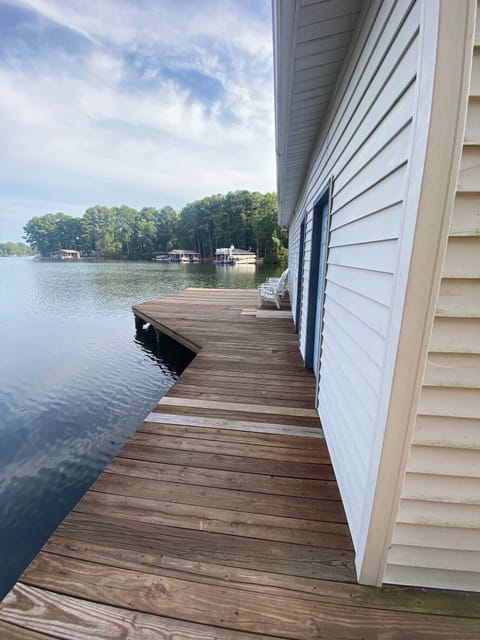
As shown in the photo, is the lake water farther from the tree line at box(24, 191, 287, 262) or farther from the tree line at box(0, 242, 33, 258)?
the tree line at box(0, 242, 33, 258)

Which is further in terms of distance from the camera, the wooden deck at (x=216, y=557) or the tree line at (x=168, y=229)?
the tree line at (x=168, y=229)

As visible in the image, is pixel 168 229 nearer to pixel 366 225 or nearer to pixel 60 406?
pixel 60 406

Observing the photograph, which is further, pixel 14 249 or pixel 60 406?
pixel 14 249

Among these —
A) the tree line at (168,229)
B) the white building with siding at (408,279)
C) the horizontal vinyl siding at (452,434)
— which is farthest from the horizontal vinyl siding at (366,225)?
the tree line at (168,229)

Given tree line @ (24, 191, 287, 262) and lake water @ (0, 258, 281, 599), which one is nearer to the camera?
lake water @ (0, 258, 281, 599)

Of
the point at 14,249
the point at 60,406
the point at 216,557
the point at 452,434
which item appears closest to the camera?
the point at 452,434

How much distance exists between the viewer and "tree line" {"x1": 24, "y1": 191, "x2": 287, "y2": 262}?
1655 inches

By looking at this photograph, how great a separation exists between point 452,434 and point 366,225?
3.07ft

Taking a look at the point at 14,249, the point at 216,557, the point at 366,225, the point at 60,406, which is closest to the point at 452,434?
the point at 366,225

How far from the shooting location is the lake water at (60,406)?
2.33 m

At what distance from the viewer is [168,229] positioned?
176 feet

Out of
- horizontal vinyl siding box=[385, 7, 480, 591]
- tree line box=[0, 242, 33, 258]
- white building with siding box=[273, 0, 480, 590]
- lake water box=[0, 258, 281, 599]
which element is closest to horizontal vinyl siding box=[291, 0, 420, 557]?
white building with siding box=[273, 0, 480, 590]

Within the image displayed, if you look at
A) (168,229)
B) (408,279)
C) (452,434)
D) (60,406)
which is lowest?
(60,406)

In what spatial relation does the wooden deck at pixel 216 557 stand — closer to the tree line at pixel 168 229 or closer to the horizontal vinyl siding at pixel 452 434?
the horizontal vinyl siding at pixel 452 434
